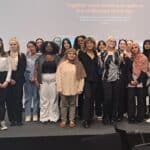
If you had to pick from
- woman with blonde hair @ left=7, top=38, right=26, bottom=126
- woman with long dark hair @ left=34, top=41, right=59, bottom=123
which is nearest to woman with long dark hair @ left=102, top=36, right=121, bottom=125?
woman with long dark hair @ left=34, top=41, right=59, bottom=123

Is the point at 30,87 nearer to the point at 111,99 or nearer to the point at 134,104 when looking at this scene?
the point at 111,99

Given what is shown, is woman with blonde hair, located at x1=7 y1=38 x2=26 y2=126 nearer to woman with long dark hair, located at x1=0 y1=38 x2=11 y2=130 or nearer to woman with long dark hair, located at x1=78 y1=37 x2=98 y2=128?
woman with long dark hair, located at x1=0 y1=38 x2=11 y2=130

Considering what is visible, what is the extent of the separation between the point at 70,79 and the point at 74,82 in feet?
0.24

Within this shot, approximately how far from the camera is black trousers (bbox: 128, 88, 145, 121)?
607 centimetres

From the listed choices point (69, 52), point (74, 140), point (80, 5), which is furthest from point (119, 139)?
point (80, 5)

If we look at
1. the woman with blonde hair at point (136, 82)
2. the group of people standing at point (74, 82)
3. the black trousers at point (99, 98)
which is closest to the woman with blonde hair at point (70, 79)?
the group of people standing at point (74, 82)

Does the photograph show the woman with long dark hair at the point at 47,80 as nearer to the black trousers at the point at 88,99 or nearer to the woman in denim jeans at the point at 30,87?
the woman in denim jeans at the point at 30,87

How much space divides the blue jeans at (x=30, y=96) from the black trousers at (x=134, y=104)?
55.1 inches

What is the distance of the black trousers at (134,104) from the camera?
19.9 ft

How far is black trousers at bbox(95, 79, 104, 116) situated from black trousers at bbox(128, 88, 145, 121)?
418 millimetres

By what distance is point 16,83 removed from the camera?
5902 millimetres

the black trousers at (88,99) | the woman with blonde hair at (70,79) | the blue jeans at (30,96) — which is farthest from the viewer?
the blue jeans at (30,96)

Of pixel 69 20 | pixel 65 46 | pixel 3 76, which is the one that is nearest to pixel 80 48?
pixel 65 46

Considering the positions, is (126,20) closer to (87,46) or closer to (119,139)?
(87,46)
